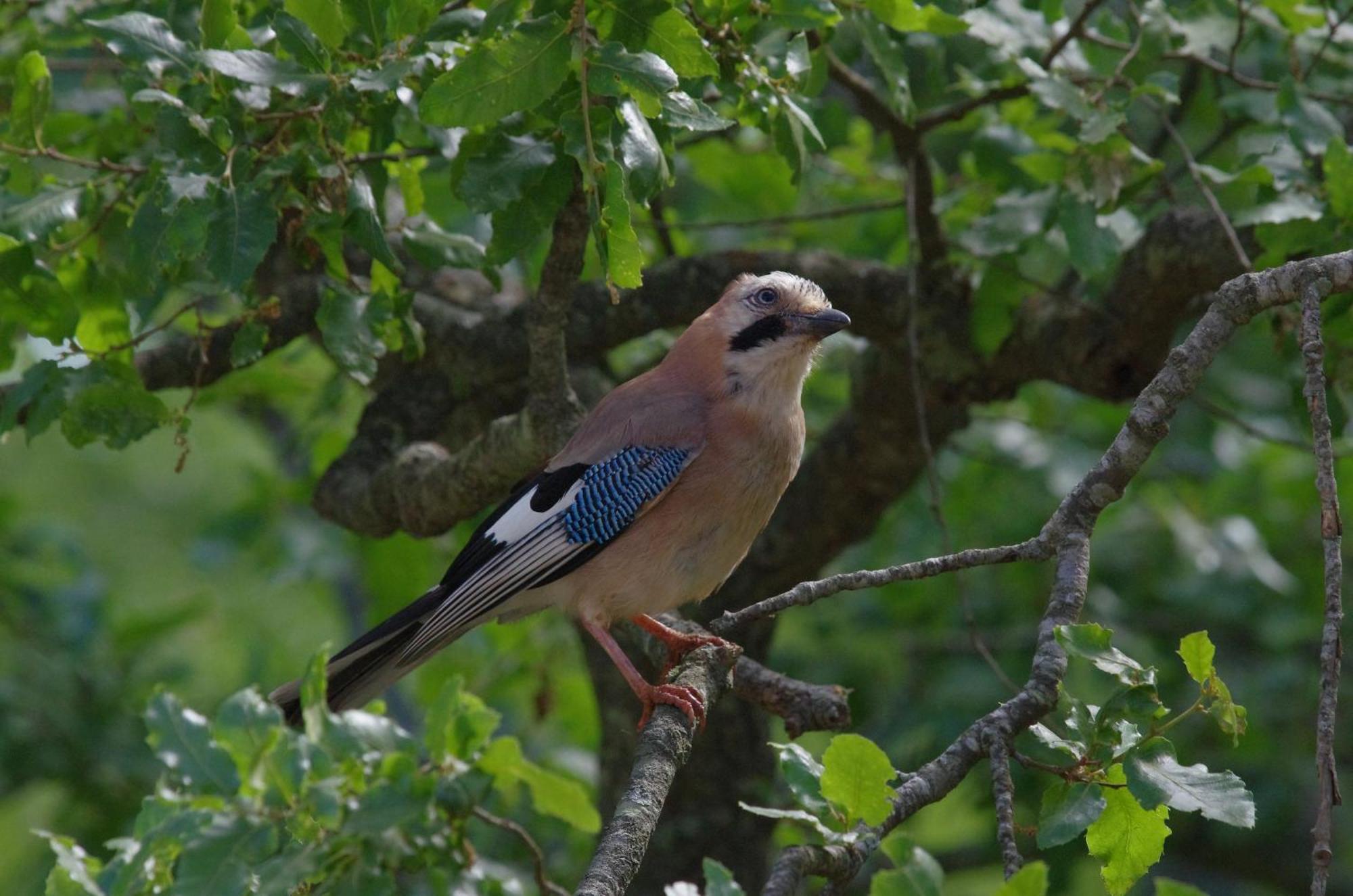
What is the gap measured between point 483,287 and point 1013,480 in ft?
8.80

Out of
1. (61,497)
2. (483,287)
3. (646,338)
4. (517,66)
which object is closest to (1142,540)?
(646,338)

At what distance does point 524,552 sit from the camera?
429 centimetres

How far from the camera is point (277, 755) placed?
6.57ft

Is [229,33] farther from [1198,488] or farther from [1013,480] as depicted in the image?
[1198,488]

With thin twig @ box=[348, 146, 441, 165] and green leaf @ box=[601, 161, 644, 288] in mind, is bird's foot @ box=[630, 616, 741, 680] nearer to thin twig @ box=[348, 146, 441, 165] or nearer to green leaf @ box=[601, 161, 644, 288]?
green leaf @ box=[601, 161, 644, 288]

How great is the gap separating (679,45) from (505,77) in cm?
37

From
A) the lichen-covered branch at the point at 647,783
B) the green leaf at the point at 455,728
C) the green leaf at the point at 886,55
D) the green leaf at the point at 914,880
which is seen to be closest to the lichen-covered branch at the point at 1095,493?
the lichen-covered branch at the point at 647,783

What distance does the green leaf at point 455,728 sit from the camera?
211 centimetres

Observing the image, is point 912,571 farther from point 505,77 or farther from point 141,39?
point 141,39

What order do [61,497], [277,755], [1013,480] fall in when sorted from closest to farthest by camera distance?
1. [277,755]
2. [1013,480]
3. [61,497]

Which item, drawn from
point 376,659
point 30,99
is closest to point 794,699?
point 376,659

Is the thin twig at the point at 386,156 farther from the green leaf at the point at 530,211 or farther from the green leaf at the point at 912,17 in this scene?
the green leaf at the point at 912,17

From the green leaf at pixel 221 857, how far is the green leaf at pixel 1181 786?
1358 millimetres

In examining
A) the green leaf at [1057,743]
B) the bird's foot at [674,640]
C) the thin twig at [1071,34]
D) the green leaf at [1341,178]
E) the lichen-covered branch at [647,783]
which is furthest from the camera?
the thin twig at [1071,34]
